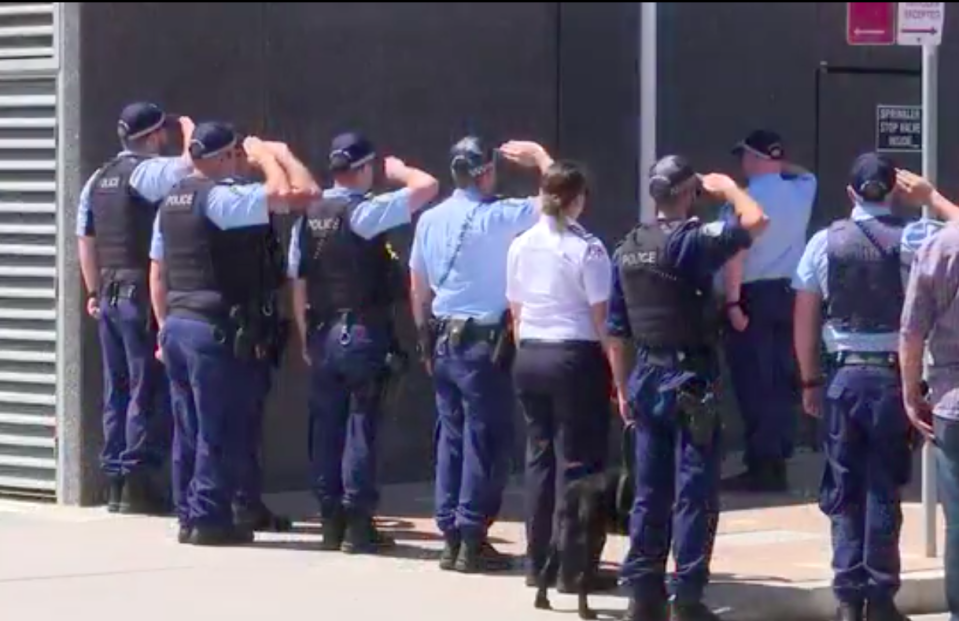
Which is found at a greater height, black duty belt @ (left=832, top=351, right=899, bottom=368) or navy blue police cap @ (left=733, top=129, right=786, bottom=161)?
navy blue police cap @ (left=733, top=129, right=786, bottom=161)

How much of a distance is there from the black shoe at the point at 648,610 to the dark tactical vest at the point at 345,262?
2.22m

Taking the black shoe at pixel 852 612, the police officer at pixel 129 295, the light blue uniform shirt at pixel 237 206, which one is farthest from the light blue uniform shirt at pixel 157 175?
the black shoe at pixel 852 612

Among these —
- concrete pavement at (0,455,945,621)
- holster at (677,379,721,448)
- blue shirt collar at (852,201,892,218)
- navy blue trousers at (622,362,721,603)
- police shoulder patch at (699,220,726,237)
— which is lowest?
concrete pavement at (0,455,945,621)

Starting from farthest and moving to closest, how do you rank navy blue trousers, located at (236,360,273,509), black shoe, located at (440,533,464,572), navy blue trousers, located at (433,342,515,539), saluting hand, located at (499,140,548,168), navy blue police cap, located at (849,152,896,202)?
navy blue trousers, located at (236,360,273,509), black shoe, located at (440,533,464,572), navy blue trousers, located at (433,342,515,539), saluting hand, located at (499,140,548,168), navy blue police cap, located at (849,152,896,202)

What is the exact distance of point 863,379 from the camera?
9.52 metres

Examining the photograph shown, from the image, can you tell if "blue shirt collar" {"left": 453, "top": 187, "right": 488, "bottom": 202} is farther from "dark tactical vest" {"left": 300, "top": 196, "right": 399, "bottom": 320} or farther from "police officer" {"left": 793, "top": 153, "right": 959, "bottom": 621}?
"police officer" {"left": 793, "top": 153, "right": 959, "bottom": 621}

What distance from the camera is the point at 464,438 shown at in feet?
35.9

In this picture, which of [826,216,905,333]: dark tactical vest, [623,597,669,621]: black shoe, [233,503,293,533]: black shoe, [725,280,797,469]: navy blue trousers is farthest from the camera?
[725,280,797,469]: navy blue trousers

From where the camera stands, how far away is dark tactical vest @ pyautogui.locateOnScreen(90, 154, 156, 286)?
12.3 m

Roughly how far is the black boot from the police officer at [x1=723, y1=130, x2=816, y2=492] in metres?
3.01

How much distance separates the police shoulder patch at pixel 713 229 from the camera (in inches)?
371

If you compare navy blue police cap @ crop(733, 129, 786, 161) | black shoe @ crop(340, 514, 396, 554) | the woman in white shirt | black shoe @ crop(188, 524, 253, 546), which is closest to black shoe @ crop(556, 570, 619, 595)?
the woman in white shirt

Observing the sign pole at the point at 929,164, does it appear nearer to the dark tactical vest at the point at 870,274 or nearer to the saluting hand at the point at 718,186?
the dark tactical vest at the point at 870,274

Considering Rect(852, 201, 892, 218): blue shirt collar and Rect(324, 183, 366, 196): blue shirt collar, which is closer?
Rect(852, 201, 892, 218): blue shirt collar
